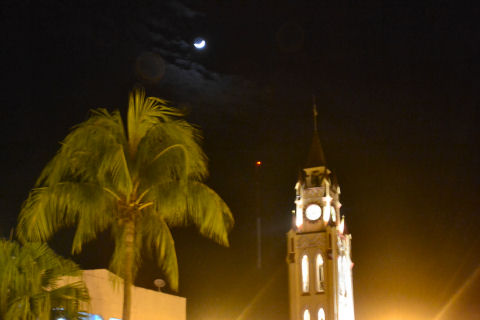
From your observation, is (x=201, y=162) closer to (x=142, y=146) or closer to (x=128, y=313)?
(x=142, y=146)

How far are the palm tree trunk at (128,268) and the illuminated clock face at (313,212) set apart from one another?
70.0 meters

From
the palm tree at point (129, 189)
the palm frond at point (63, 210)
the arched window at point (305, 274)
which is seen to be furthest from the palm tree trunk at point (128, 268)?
the arched window at point (305, 274)

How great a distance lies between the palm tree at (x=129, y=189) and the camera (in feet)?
58.2

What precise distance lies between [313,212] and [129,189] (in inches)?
2793

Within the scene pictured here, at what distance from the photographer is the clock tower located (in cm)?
8188

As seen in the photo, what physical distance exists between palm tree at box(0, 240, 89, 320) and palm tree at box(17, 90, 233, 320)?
2.32ft

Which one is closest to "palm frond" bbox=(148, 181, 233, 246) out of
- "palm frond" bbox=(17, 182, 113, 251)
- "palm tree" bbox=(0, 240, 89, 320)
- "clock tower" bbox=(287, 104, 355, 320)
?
"palm frond" bbox=(17, 182, 113, 251)

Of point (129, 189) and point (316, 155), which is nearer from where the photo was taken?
point (129, 189)

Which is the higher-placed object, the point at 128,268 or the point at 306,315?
the point at 306,315

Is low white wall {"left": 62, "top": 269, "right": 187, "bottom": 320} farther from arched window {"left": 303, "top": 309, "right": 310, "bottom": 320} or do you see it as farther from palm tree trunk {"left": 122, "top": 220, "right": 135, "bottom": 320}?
arched window {"left": 303, "top": 309, "right": 310, "bottom": 320}

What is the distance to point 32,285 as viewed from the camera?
17.7 metres

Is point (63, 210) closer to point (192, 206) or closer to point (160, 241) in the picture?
point (160, 241)

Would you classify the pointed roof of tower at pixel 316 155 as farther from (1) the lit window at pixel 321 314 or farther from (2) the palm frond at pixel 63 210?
(2) the palm frond at pixel 63 210

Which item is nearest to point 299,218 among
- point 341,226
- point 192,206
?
point 341,226
